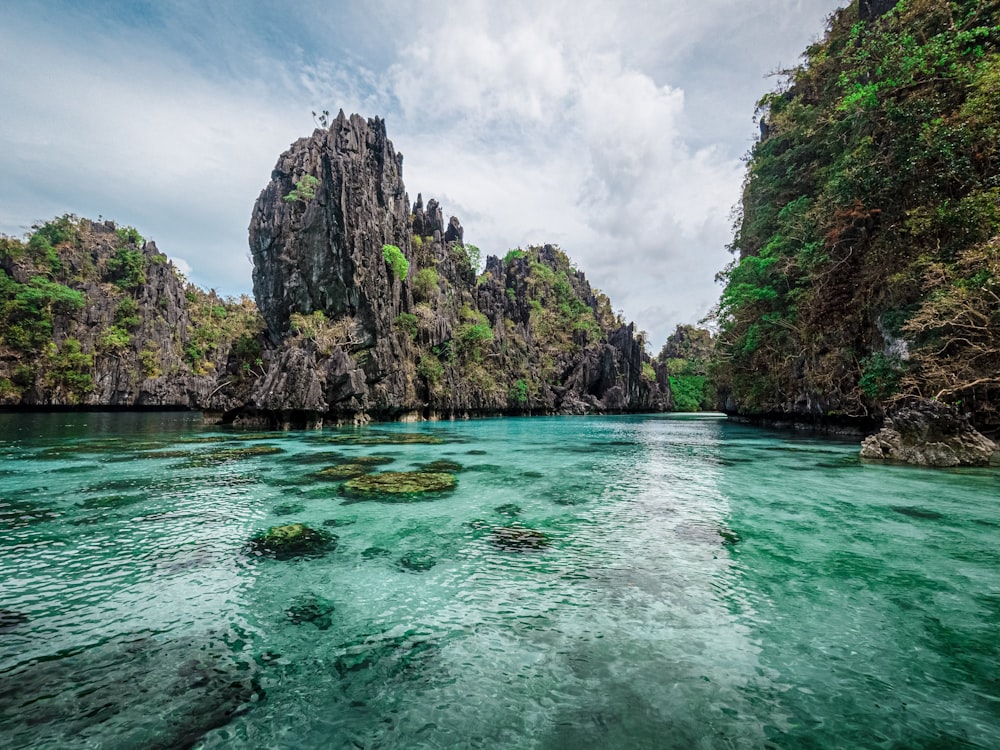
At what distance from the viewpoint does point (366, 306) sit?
3011cm

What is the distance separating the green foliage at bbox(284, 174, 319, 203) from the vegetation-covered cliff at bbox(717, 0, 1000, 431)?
2906 cm

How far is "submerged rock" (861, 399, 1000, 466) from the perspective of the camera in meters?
10.2

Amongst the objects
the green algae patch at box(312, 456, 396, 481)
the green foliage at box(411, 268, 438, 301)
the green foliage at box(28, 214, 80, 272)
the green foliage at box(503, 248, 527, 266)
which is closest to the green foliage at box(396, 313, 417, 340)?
the green foliage at box(411, 268, 438, 301)

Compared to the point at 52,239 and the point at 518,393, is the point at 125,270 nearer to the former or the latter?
the point at 52,239

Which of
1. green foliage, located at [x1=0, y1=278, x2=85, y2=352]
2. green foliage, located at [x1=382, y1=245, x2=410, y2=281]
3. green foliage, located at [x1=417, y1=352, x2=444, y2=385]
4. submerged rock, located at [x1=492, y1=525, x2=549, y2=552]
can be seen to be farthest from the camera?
green foliage, located at [x1=0, y1=278, x2=85, y2=352]

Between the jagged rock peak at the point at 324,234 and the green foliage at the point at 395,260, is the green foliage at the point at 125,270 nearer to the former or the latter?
the jagged rock peak at the point at 324,234

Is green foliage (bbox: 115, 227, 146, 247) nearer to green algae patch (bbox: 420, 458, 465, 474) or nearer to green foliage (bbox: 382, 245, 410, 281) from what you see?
green foliage (bbox: 382, 245, 410, 281)

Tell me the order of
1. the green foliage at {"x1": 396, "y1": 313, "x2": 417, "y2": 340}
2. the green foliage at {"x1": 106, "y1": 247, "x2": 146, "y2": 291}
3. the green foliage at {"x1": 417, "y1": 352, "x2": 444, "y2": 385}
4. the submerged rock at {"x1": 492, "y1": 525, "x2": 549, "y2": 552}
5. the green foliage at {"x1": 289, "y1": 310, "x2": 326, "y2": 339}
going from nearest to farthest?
1. the submerged rock at {"x1": 492, "y1": 525, "x2": 549, "y2": 552}
2. the green foliage at {"x1": 289, "y1": 310, "x2": 326, "y2": 339}
3. the green foliage at {"x1": 396, "y1": 313, "x2": 417, "y2": 340}
4. the green foliage at {"x1": 417, "y1": 352, "x2": 444, "y2": 385}
5. the green foliage at {"x1": 106, "y1": 247, "x2": 146, "y2": 291}

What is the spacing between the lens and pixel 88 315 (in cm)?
4622

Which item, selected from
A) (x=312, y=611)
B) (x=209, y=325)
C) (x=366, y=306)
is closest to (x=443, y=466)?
(x=312, y=611)

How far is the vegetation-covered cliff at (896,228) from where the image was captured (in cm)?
1020

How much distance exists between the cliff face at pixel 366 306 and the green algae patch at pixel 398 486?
17240 mm

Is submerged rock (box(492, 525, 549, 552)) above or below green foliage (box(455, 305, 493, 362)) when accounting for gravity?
below

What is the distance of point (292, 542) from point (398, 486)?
328cm
